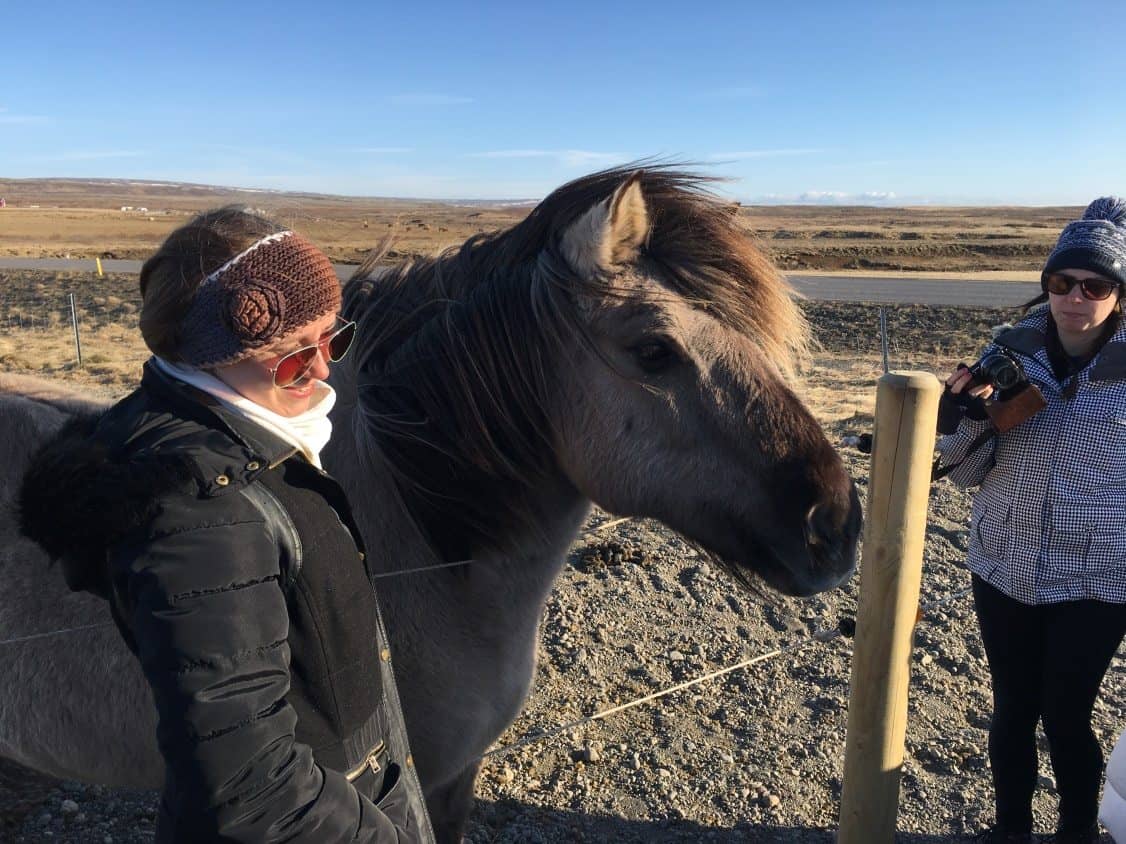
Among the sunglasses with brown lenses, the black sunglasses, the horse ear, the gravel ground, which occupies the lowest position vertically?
the gravel ground

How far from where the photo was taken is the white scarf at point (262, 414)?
3.97 ft

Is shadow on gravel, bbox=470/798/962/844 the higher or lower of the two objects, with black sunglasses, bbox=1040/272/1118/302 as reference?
lower

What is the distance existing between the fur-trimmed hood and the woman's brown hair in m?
0.07

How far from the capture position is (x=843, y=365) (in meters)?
13.2

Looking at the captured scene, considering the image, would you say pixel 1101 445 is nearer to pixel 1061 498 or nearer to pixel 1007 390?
pixel 1061 498

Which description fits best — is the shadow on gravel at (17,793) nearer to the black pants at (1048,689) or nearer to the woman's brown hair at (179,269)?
the woman's brown hair at (179,269)

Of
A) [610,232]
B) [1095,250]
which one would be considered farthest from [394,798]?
[1095,250]

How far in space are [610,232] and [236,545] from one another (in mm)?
1182

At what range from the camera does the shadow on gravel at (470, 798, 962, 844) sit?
3129mm

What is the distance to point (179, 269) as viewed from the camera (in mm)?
1229

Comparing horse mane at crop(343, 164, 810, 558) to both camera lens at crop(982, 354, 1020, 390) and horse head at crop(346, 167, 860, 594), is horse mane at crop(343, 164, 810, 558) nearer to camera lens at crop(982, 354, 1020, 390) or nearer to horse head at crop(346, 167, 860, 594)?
horse head at crop(346, 167, 860, 594)

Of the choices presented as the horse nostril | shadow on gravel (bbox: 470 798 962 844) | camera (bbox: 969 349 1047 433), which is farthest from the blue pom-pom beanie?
shadow on gravel (bbox: 470 798 962 844)

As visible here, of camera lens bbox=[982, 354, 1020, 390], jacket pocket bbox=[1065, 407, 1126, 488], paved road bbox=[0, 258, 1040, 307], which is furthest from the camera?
paved road bbox=[0, 258, 1040, 307]

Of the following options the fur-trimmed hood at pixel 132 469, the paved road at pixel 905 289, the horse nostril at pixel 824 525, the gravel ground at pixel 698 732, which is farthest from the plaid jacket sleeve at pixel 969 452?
the paved road at pixel 905 289
